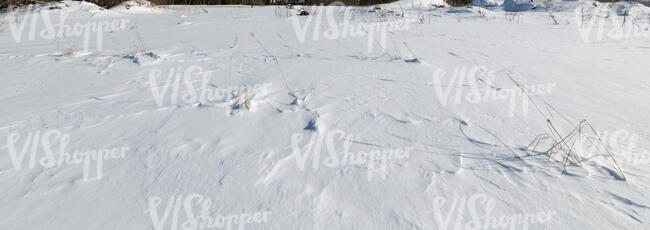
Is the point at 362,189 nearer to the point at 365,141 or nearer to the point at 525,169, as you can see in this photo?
the point at 365,141

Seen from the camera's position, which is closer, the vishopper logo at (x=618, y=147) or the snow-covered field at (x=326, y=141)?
the snow-covered field at (x=326, y=141)

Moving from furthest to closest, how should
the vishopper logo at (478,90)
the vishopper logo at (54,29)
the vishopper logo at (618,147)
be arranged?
the vishopper logo at (54,29) → the vishopper logo at (478,90) → the vishopper logo at (618,147)

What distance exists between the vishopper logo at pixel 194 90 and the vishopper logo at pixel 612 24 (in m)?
4.33

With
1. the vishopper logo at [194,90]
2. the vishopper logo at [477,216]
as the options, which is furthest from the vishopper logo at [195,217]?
the vishopper logo at [194,90]

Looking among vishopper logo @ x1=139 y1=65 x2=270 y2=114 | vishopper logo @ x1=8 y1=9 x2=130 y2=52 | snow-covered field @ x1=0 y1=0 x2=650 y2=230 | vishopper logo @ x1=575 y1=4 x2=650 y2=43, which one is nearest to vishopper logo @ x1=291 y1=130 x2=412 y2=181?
snow-covered field @ x1=0 y1=0 x2=650 y2=230

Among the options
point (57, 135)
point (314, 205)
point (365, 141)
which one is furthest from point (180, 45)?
point (314, 205)

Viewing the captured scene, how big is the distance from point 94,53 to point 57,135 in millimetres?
2257

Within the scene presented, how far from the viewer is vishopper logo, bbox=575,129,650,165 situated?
1203mm

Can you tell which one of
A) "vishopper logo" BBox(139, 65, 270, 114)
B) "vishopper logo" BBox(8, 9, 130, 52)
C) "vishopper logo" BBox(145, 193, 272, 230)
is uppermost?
"vishopper logo" BBox(8, 9, 130, 52)

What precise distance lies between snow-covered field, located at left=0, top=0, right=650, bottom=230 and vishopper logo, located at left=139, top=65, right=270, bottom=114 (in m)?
0.02

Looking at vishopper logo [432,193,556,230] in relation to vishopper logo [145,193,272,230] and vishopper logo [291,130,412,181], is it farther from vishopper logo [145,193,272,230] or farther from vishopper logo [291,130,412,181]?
vishopper logo [145,193,272,230]

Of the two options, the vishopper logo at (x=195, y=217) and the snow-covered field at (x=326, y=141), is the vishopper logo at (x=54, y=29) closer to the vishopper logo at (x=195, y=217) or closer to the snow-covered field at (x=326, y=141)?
the snow-covered field at (x=326, y=141)

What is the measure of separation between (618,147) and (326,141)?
49.4 inches

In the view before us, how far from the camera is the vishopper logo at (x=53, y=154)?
3.99ft
